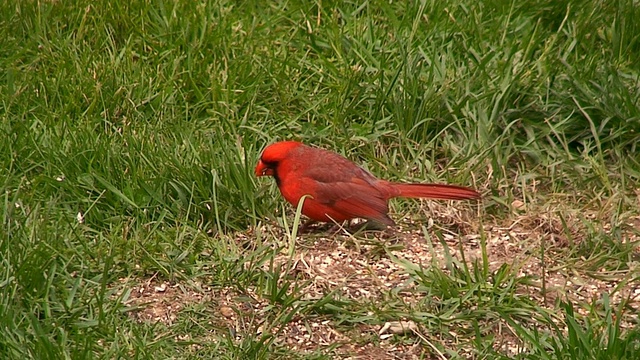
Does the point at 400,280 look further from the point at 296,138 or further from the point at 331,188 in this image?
the point at 296,138

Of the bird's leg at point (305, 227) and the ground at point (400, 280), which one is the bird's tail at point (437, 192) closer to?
the ground at point (400, 280)

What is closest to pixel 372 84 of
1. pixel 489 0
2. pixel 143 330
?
pixel 489 0

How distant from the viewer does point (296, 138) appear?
17.8ft

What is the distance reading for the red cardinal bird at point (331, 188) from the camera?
491cm

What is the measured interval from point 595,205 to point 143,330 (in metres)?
2.07

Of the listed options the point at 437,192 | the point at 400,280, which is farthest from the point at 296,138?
the point at 400,280

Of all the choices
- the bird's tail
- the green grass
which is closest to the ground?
the green grass

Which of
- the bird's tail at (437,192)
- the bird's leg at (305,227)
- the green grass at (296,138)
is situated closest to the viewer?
the green grass at (296,138)

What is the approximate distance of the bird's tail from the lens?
16.0ft

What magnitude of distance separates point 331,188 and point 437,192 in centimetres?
44

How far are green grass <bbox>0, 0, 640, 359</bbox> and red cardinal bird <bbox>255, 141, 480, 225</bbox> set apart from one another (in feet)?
0.35

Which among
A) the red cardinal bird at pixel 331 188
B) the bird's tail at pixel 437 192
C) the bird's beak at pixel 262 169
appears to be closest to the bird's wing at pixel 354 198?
the red cardinal bird at pixel 331 188

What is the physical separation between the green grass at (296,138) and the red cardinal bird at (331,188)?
0.35ft

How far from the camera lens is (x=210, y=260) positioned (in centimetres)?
470
